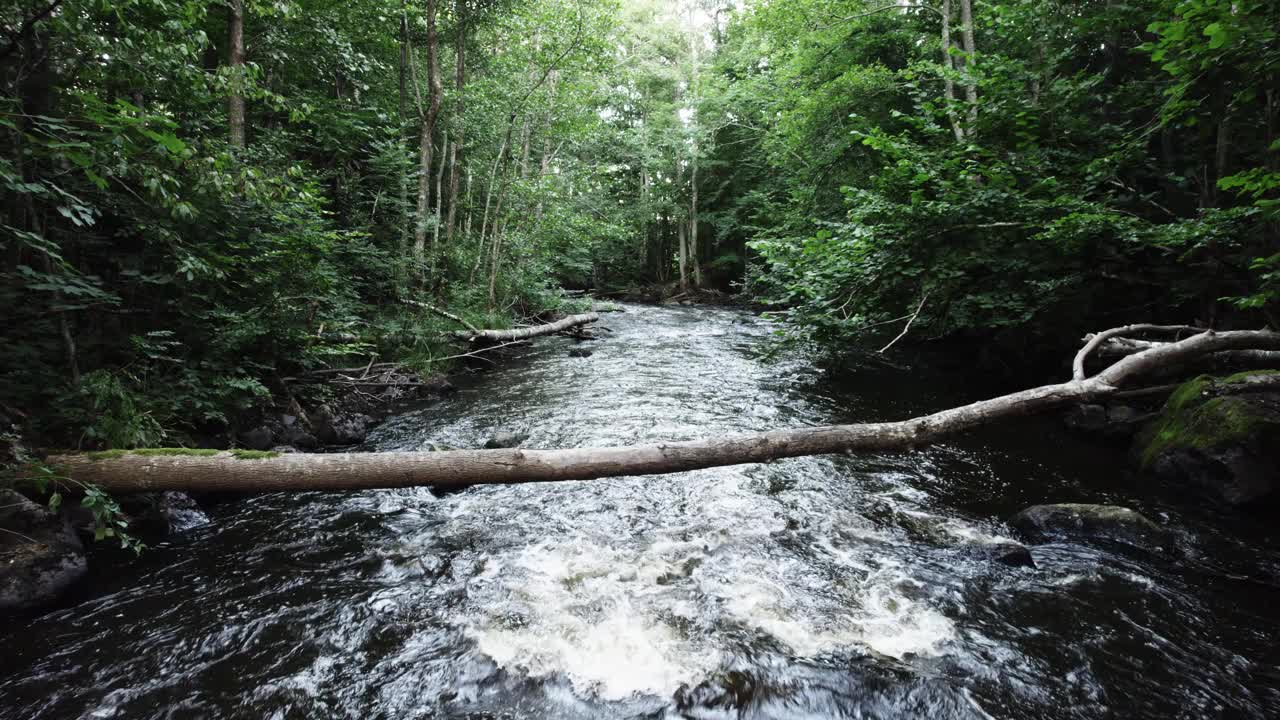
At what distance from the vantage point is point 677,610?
11.4 feet

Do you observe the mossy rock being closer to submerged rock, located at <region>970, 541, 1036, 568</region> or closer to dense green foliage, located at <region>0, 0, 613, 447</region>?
submerged rock, located at <region>970, 541, 1036, 568</region>

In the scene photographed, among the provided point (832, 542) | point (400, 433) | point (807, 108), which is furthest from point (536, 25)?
point (832, 542)

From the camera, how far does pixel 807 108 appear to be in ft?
42.8

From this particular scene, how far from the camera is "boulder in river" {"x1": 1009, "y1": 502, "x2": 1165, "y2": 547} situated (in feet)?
13.8

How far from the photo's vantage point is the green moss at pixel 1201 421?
4.58m

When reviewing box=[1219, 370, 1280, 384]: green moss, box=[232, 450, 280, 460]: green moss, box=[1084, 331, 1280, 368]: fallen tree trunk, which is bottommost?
box=[232, 450, 280, 460]: green moss

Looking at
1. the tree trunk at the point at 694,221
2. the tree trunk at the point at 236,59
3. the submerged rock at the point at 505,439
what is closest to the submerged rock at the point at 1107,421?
the submerged rock at the point at 505,439

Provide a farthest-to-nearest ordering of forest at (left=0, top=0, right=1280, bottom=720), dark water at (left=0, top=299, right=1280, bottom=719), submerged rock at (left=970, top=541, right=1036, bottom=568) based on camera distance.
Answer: submerged rock at (left=970, top=541, right=1036, bottom=568), forest at (left=0, top=0, right=1280, bottom=720), dark water at (left=0, top=299, right=1280, bottom=719)

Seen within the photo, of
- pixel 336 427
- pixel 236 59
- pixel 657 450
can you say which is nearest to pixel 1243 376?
pixel 657 450

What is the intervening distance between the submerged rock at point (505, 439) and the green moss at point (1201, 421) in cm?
724

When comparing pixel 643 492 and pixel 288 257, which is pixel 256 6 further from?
pixel 643 492

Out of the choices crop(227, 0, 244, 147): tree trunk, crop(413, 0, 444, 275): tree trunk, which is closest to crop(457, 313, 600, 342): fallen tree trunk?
crop(413, 0, 444, 275): tree trunk

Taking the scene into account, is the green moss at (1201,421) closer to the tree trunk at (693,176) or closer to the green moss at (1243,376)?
the green moss at (1243,376)

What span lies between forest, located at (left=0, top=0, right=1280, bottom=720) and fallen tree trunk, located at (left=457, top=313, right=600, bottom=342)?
176 centimetres
